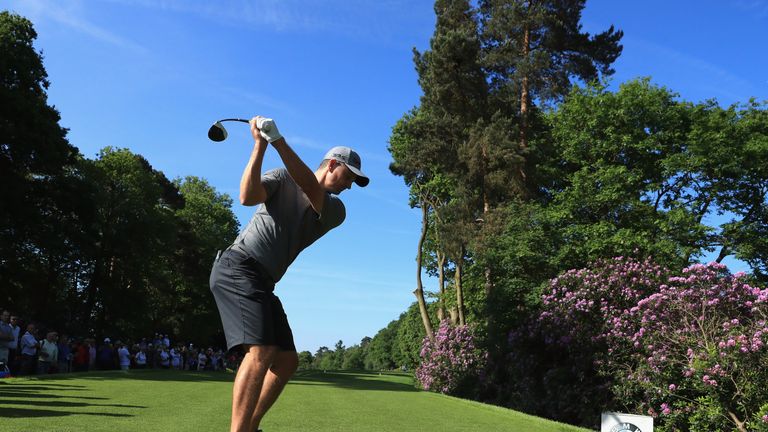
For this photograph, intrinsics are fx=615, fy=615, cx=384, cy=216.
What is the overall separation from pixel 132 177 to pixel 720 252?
36504 millimetres

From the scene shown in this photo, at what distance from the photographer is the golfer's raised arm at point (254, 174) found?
3.54 metres

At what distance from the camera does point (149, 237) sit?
42312 millimetres

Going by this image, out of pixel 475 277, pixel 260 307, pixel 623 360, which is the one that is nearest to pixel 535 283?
pixel 475 277

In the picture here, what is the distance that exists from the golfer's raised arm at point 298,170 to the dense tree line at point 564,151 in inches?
778

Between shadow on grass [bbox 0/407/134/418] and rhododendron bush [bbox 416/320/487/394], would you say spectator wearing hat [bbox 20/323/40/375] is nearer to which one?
Result: shadow on grass [bbox 0/407/134/418]

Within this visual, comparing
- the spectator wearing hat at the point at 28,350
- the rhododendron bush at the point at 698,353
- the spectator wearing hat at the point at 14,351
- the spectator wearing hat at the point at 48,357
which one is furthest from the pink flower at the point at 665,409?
the spectator wearing hat at the point at 48,357

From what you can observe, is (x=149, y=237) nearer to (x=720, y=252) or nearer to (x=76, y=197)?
(x=76, y=197)

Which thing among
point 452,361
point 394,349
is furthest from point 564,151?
point 394,349

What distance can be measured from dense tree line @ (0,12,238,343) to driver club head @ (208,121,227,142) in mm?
27121

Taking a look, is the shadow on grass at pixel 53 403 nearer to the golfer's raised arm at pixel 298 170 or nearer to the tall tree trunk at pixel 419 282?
the golfer's raised arm at pixel 298 170

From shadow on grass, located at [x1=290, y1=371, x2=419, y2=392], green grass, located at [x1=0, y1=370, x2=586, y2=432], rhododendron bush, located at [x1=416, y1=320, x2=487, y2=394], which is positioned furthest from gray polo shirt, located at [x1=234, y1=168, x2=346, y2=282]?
rhododendron bush, located at [x1=416, y1=320, x2=487, y2=394]

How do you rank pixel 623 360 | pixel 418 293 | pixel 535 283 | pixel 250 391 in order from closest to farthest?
pixel 250 391, pixel 623 360, pixel 535 283, pixel 418 293

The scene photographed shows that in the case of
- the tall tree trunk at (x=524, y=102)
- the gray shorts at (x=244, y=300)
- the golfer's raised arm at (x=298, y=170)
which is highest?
the tall tree trunk at (x=524, y=102)

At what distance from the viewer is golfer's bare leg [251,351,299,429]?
13.0 ft
